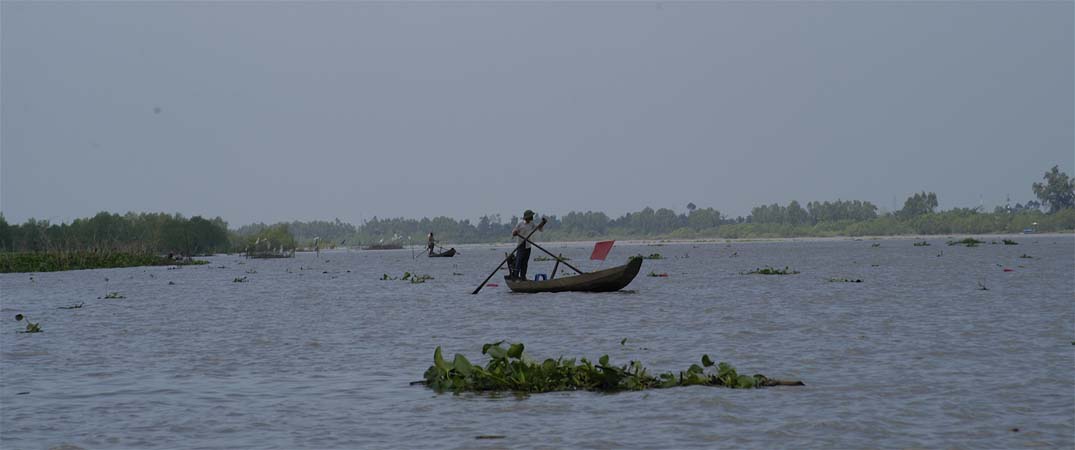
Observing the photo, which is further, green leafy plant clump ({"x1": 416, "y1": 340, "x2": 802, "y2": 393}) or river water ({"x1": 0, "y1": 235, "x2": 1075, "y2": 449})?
green leafy plant clump ({"x1": 416, "y1": 340, "x2": 802, "y2": 393})

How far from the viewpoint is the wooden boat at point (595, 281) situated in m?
33.6

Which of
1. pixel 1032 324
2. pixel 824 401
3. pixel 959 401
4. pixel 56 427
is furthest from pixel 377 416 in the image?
pixel 1032 324

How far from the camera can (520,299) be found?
3531 cm

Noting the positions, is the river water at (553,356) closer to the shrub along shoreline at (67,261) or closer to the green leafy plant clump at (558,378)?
the green leafy plant clump at (558,378)

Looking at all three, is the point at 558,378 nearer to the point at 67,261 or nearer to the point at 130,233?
the point at 67,261

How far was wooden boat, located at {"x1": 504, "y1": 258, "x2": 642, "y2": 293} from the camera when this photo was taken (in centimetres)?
3362

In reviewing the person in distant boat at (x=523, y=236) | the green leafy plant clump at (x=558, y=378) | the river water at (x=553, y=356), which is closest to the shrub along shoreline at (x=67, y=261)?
the river water at (x=553, y=356)

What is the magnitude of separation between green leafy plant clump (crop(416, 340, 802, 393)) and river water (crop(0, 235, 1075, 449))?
36cm

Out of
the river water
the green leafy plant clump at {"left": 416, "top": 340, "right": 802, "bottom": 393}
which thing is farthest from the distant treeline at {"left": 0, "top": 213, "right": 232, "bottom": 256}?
the green leafy plant clump at {"left": 416, "top": 340, "right": 802, "bottom": 393}

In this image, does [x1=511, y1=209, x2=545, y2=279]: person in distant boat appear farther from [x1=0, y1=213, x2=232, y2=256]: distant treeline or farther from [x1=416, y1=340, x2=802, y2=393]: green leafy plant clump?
[x1=0, y1=213, x2=232, y2=256]: distant treeline

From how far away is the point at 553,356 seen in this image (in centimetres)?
1862

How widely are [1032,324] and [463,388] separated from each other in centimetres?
1520

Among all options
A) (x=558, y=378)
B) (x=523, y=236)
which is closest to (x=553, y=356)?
(x=558, y=378)

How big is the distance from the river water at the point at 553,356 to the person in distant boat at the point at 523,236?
54.9 inches
